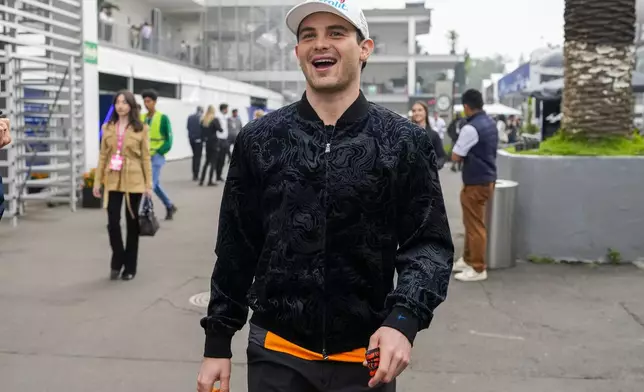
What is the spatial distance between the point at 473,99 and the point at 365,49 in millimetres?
5514

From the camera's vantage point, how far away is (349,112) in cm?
238

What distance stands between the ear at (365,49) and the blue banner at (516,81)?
22299mm

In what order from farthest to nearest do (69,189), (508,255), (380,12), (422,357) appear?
1. (380,12)
2. (69,189)
3. (508,255)
4. (422,357)

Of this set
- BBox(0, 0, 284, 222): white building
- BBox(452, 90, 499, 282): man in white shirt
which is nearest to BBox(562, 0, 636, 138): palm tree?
BBox(452, 90, 499, 282): man in white shirt

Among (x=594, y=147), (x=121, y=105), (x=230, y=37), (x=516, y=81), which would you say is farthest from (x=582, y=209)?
(x=230, y=37)

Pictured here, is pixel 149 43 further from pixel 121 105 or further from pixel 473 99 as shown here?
pixel 473 99

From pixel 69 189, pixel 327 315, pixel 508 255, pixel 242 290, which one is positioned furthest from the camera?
pixel 69 189

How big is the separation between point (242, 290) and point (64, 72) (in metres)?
13.2

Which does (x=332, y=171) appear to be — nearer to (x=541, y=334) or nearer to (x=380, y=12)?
(x=541, y=334)

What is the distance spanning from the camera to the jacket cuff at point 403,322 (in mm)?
2141

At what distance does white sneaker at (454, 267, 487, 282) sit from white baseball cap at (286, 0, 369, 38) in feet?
18.8

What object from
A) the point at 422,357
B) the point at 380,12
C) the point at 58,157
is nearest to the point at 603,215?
the point at 422,357

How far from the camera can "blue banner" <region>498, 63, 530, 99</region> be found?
2683cm

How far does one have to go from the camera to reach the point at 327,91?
2375 mm
